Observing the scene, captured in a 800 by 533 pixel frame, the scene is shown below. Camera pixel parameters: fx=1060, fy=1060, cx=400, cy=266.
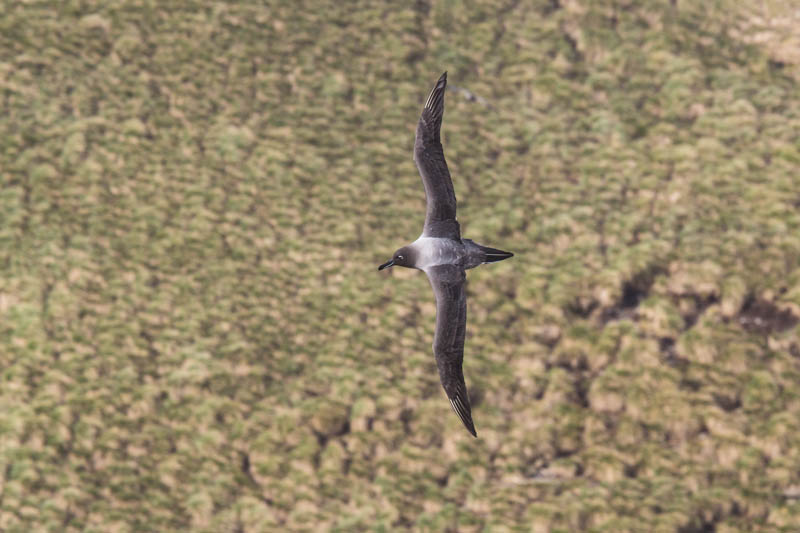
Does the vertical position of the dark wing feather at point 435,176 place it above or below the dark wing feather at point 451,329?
above

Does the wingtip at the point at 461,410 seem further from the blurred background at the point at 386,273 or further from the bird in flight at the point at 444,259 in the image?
the blurred background at the point at 386,273

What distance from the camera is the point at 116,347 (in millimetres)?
24969

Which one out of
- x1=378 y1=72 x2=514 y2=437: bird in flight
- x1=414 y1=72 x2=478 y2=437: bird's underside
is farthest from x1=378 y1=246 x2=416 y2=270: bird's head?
x1=414 y1=72 x2=478 y2=437: bird's underside

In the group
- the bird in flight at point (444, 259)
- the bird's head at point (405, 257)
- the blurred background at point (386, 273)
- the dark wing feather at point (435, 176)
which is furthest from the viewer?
the blurred background at point (386, 273)

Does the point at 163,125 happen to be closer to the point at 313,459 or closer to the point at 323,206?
the point at 323,206

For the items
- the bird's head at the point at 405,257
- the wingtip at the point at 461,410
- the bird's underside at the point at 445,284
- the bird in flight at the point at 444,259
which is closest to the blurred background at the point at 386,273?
the wingtip at the point at 461,410

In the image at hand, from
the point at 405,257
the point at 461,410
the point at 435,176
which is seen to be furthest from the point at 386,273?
the point at 405,257

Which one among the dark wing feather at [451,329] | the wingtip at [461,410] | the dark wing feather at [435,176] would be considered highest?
the dark wing feather at [435,176]

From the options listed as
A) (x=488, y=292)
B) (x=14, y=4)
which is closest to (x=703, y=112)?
(x=488, y=292)

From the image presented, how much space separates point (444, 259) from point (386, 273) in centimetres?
1123

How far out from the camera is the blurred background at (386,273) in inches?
889

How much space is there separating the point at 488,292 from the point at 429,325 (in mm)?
1780

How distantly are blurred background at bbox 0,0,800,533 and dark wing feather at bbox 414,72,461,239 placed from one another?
8044 mm

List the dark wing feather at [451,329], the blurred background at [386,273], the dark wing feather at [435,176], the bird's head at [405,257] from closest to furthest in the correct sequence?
1. the bird's head at [405,257]
2. the dark wing feather at [451,329]
3. the dark wing feather at [435,176]
4. the blurred background at [386,273]
